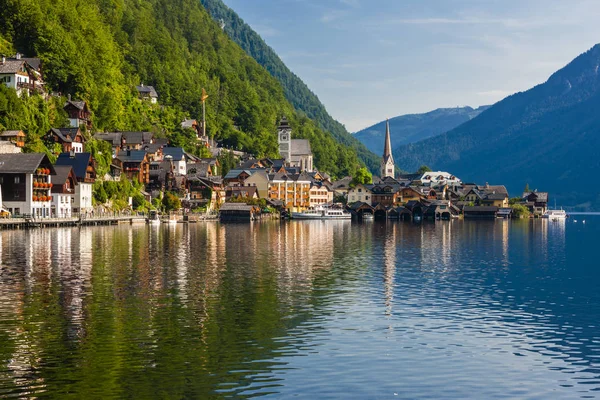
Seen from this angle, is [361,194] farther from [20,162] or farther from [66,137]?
[20,162]

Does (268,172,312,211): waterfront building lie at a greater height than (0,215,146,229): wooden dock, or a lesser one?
greater

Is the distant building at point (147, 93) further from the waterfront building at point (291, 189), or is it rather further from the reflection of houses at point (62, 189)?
the reflection of houses at point (62, 189)

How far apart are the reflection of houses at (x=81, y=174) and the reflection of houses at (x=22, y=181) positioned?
1050 cm

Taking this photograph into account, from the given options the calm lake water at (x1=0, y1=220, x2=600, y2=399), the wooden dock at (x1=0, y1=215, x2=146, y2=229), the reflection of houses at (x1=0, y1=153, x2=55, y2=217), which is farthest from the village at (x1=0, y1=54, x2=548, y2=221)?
the calm lake water at (x1=0, y1=220, x2=600, y2=399)

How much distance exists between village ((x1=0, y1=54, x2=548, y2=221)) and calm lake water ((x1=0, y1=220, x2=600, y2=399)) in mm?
40983

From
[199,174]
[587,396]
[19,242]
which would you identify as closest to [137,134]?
[199,174]

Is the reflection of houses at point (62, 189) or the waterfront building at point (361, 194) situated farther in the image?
the waterfront building at point (361, 194)

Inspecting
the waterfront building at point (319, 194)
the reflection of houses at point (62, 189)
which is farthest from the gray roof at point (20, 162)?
the waterfront building at point (319, 194)

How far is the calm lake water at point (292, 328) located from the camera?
854 inches

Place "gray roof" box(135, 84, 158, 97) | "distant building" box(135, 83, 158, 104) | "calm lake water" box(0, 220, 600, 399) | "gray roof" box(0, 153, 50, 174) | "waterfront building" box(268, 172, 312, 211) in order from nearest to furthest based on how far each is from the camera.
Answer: "calm lake water" box(0, 220, 600, 399), "gray roof" box(0, 153, 50, 174), "waterfront building" box(268, 172, 312, 211), "distant building" box(135, 83, 158, 104), "gray roof" box(135, 84, 158, 97)

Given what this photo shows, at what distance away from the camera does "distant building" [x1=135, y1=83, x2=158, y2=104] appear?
179750 millimetres

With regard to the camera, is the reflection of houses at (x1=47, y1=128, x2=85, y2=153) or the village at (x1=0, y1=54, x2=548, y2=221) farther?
the reflection of houses at (x1=47, y1=128, x2=85, y2=153)

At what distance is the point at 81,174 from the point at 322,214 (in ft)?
214

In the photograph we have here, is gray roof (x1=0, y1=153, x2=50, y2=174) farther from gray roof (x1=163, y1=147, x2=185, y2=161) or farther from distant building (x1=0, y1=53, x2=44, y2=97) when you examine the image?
gray roof (x1=163, y1=147, x2=185, y2=161)
